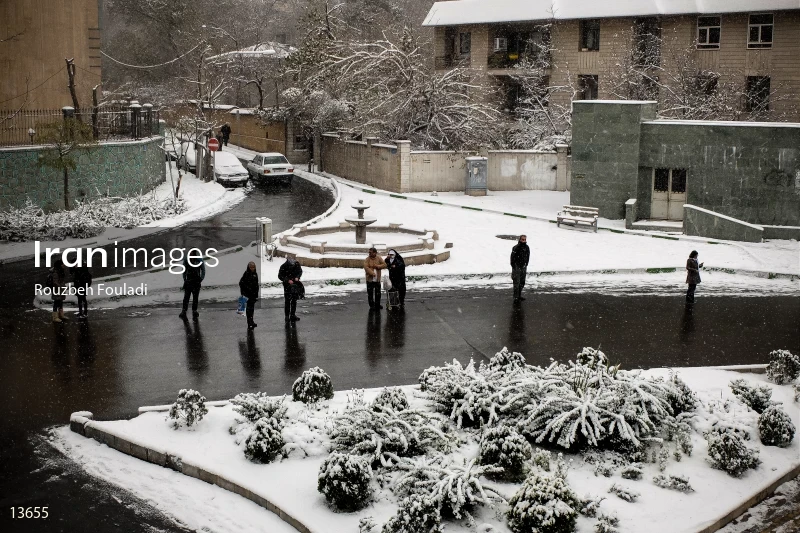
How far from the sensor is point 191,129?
136ft

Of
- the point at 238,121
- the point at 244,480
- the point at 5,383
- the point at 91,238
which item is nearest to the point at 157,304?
the point at 5,383

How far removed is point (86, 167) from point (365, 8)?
39.3 metres

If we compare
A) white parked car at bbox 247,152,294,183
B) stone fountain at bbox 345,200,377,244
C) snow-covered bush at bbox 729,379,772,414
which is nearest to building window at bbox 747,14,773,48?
white parked car at bbox 247,152,294,183

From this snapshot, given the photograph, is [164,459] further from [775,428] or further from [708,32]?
[708,32]

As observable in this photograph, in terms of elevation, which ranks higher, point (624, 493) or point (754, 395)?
point (754, 395)

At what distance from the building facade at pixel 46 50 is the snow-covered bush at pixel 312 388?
24035 millimetres

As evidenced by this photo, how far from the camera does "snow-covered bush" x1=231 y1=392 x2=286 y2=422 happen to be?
463 inches

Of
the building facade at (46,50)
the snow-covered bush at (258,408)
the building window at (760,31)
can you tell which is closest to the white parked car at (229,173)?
the building facade at (46,50)

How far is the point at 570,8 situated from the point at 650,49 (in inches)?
182

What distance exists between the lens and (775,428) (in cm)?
1170

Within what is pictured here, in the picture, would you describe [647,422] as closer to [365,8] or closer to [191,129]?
[191,129]

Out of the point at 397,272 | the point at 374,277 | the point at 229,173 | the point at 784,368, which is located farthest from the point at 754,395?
the point at 229,173

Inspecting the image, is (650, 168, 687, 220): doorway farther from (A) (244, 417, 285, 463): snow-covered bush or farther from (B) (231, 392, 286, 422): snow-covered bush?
(A) (244, 417, 285, 463): snow-covered bush

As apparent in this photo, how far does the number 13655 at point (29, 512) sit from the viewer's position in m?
9.67
